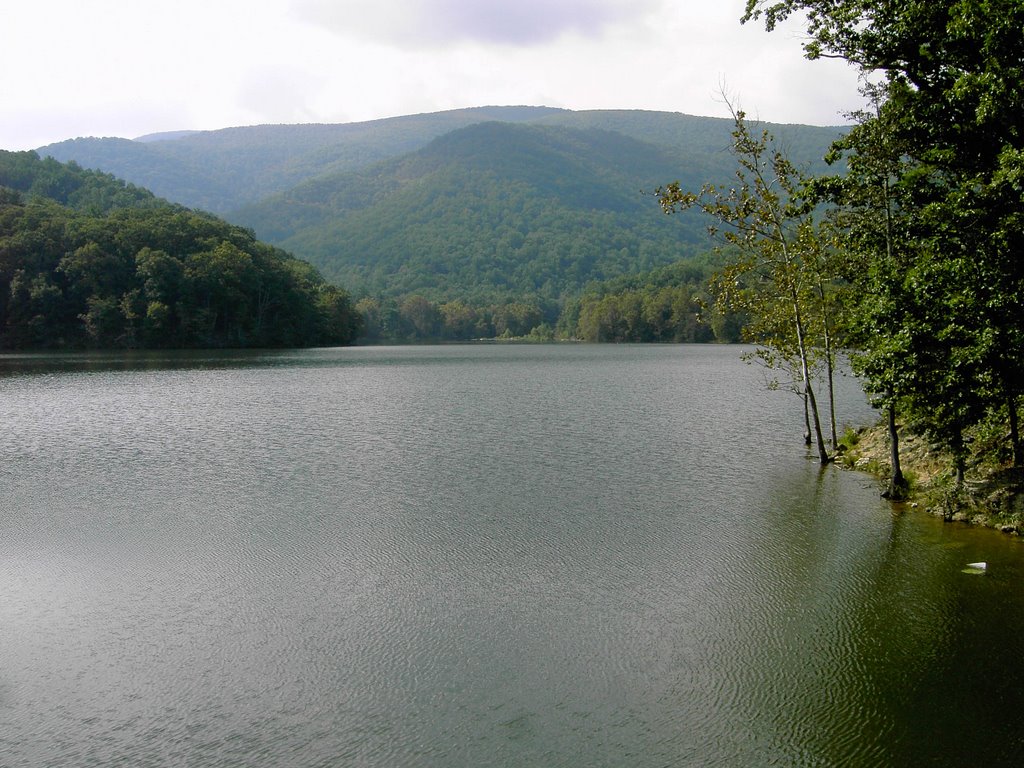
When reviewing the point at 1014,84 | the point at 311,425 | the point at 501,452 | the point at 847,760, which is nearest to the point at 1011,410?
the point at 1014,84

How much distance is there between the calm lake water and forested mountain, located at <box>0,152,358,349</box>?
77.6 metres

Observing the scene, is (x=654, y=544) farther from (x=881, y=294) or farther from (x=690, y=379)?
(x=690, y=379)

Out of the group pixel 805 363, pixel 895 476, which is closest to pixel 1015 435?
pixel 895 476

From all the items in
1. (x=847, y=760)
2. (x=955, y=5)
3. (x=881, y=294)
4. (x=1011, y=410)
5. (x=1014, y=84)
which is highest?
(x=955, y=5)

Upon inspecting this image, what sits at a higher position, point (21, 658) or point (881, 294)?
point (881, 294)

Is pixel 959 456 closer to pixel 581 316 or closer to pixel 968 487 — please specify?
pixel 968 487

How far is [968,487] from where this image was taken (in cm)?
1401

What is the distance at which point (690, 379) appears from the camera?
156 ft

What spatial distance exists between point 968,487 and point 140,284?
315 feet

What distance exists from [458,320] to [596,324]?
1413 inches

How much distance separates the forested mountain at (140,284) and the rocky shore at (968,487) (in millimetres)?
88328

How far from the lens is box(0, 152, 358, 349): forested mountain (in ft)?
287

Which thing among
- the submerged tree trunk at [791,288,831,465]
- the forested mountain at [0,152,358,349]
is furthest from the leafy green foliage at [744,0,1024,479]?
the forested mountain at [0,152,358,349]

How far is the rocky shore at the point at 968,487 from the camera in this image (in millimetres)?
13141
